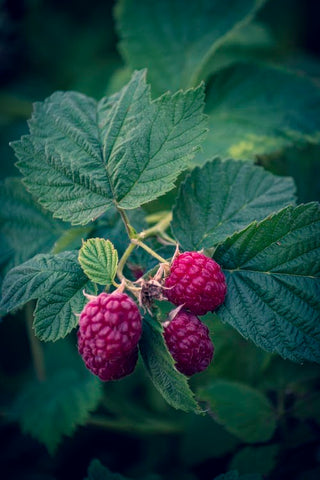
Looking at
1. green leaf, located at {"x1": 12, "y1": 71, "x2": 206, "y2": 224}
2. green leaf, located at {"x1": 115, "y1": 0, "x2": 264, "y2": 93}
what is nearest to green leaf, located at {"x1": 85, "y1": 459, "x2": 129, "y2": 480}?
green leaf, located at {"x1": 12, "y1": 71, "x2": 206, "y2": 224}

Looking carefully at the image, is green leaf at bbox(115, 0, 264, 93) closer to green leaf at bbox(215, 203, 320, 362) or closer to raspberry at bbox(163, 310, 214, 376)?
green leaf at bbox(215, 203, 320, 362)

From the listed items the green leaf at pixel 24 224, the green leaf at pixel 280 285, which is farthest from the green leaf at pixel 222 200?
the green leaf at pixel 24 224

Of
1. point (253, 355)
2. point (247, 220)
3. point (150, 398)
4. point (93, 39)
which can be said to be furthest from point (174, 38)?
point (150, 398)

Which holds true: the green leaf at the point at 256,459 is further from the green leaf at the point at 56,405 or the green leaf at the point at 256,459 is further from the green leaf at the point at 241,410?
the green leaf at the point at 56,405

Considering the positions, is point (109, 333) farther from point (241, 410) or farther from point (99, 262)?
point (241, 410)

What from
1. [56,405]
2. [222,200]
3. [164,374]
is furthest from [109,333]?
[56,405]
